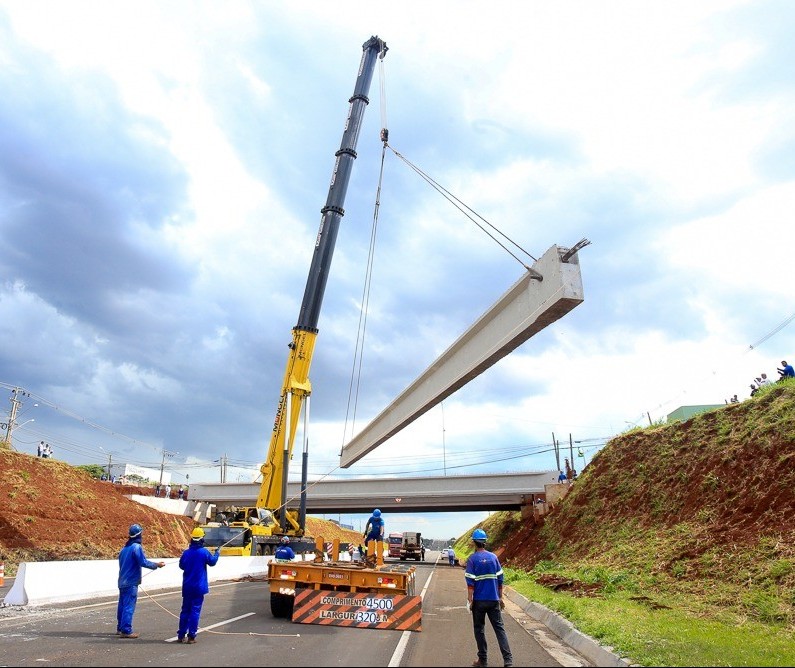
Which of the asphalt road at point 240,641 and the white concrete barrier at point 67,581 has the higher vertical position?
the white concrete barrier at point 67,581

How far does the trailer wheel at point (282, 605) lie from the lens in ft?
34.9

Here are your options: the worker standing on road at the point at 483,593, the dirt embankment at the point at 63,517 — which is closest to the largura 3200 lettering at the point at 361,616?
the worker standing on road at the point at 483,593

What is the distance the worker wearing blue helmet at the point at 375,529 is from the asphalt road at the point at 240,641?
76.4 inches

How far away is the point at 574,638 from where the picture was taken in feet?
30.0

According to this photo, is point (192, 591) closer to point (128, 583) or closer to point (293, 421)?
point (128, 583)

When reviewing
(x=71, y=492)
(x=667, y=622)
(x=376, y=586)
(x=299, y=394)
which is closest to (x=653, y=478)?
(x=667, y=622)

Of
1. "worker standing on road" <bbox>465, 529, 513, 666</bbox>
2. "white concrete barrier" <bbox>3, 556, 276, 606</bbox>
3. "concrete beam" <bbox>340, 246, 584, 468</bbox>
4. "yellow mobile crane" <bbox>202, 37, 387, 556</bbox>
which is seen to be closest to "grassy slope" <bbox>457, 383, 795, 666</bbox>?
"worker standing on road" <bbox>465, 529, 513, 666</bbox>

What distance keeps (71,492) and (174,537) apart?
943cm

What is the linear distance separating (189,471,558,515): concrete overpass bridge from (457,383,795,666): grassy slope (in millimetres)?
12049

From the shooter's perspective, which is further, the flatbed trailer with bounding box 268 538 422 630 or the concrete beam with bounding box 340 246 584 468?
the concrete beam with bounding box 340 246 584 468

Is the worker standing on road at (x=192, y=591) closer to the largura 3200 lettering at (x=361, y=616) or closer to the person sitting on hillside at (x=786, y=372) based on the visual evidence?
the largura 3200 lettering at (x=361, y=616)

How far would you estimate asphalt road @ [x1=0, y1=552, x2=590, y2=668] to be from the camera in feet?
23.0

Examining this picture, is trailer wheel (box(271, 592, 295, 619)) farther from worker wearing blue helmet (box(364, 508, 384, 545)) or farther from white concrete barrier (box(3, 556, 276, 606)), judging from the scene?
white concrete barrier (box(3, 556, 276, 606))

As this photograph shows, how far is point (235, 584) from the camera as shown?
17.8 m
